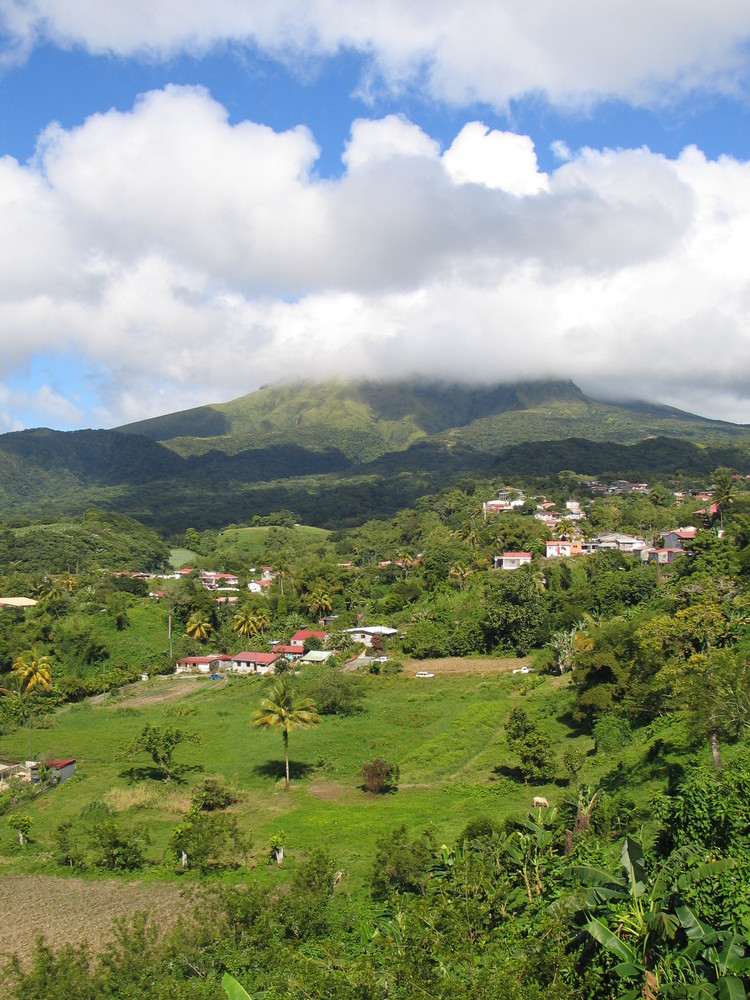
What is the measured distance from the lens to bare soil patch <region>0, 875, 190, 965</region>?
16.5 meters

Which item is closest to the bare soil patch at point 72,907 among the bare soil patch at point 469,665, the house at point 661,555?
the bare soil patch at point 469,665

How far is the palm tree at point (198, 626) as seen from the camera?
62.6 metres

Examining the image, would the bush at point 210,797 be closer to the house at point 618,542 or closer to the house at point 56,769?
the house at point 56,769

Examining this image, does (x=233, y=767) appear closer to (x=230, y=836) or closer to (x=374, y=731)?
(x=374, y=731)

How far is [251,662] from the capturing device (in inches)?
2239

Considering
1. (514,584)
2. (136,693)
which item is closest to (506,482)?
Result: (514,584)

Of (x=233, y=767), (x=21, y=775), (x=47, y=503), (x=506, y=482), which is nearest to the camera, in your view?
(x=21, y=775)

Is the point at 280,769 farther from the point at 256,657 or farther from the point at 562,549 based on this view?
the point at 562,549

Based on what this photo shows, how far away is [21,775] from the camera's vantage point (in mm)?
29375

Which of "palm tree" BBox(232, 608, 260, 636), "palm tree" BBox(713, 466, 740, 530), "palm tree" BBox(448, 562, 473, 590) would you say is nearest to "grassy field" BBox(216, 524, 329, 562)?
"palm tree" BBox(232, 608, 260, 636)

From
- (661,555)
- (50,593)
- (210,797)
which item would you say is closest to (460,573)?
(661,555)

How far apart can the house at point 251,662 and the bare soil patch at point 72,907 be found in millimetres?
35335

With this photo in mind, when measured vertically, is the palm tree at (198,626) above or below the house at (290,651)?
above

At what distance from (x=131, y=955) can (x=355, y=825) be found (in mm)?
9573
